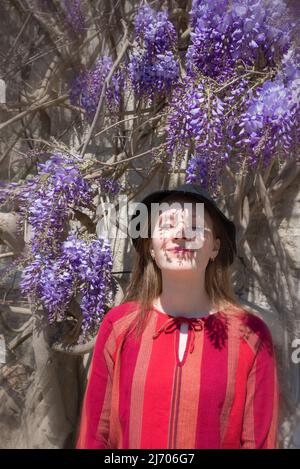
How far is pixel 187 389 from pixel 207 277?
0.34m

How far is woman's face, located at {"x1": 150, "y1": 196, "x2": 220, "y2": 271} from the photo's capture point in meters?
1.47

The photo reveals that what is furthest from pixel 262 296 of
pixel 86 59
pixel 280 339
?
pixel 86 59

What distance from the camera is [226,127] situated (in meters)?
1.63

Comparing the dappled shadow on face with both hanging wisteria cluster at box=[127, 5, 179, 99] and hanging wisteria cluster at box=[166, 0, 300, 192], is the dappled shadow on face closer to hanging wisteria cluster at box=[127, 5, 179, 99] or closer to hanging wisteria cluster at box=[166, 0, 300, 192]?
hanging wisteria cluster at box=[166, 0, 300, 192]

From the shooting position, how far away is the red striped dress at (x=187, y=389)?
1.39 m

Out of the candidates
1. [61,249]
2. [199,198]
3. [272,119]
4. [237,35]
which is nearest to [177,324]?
[199,198]

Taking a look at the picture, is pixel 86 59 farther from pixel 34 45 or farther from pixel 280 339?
pixel 280 339

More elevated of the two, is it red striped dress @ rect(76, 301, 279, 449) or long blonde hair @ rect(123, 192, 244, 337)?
long blonde hair @ rect(123, 192, 244, 337)

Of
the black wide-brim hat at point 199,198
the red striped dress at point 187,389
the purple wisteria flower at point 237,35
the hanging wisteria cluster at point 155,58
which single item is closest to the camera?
the red striped dress at point 187,389

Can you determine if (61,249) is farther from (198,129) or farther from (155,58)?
(155,58)

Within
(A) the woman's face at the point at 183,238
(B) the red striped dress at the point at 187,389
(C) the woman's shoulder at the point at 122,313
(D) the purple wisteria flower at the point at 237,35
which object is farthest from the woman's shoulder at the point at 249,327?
(D) the purple wisteria flower at the point at 237,35

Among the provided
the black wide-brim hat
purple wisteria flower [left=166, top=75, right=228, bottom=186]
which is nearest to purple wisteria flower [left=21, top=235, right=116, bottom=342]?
the black wide-brim hat

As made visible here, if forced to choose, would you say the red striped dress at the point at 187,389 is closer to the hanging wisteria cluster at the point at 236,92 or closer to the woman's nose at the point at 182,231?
the woman's nose at the point at 182,231

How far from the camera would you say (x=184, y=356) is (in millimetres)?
1425
